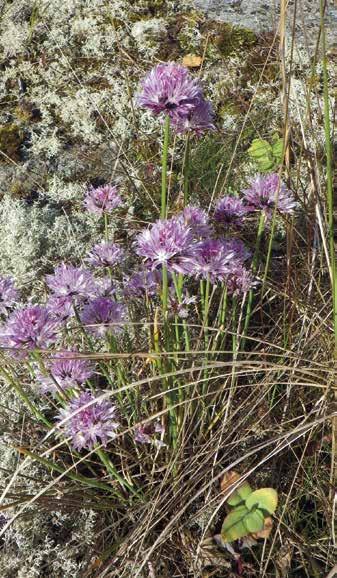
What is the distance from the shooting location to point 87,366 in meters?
1.70

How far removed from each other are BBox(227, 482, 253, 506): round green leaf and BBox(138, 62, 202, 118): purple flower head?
1.00m

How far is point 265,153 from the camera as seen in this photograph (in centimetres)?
263

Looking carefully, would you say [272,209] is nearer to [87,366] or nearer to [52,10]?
[87,366]

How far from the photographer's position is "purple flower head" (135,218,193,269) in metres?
1.42

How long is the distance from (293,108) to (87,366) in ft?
5.25

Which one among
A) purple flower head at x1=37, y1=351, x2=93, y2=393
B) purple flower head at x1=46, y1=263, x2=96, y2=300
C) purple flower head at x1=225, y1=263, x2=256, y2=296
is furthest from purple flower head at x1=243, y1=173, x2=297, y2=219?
purple flower head at x1=37, y1=351, x2=93, y2=393

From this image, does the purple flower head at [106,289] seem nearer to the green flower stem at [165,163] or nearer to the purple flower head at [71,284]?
the purple flower head at [71,284]

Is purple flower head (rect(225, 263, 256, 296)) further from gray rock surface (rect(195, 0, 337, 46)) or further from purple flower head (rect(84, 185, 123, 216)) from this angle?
gray rock surface (rect(195, 0, 337, 46))

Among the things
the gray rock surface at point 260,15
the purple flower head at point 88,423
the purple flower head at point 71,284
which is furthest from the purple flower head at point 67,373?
the gray rock surface at point 260,15

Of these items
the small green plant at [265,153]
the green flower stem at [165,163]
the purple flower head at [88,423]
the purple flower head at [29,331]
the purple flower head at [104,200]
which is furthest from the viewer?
the small green plant at [265,153]

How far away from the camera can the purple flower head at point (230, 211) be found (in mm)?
1732

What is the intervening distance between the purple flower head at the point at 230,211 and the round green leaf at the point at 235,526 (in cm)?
76

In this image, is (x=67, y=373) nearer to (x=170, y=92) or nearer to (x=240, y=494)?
(x=240, y=494)

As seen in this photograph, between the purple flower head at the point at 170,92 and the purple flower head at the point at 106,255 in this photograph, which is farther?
the purple flower head at the point at 106,255
